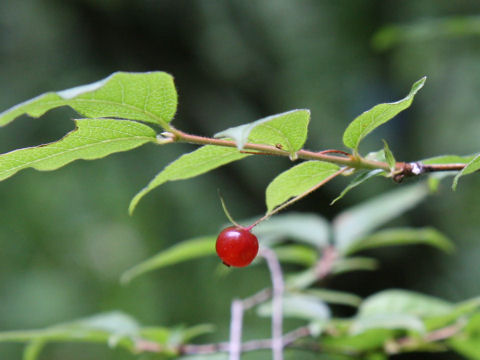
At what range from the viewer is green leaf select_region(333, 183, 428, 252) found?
4.28 ft

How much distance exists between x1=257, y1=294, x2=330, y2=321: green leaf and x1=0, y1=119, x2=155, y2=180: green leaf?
1.89 ft

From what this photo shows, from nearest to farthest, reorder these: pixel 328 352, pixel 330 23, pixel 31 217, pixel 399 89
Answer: pixel 328 352 < pixel 31 217 < pixel 330 23 < pixel 399 89

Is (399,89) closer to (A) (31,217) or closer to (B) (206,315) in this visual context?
(B) (206,315)

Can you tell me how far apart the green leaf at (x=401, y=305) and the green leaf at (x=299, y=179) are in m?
0.53

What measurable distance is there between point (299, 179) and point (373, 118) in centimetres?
9

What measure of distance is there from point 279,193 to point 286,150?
0.06 metres

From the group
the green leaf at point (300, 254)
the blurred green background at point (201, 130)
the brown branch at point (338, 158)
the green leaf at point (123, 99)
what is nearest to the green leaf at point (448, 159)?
the brown branch at point (338, 158)

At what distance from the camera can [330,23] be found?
6.75 ft

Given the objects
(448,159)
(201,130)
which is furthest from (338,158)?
(201,130)

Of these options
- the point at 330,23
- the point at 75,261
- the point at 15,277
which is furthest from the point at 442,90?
the point at 15,277

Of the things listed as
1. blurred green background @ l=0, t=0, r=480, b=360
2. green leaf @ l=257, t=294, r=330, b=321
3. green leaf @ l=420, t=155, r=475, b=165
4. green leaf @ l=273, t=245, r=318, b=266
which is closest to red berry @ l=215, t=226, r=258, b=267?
green leaf @ l=420, t=155, r=475, b=165

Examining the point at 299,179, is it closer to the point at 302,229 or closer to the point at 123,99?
the point at 123,99

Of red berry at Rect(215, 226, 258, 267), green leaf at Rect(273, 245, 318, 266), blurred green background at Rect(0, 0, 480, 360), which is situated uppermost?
blurred green background at Rect(0, 0, 480, 360)

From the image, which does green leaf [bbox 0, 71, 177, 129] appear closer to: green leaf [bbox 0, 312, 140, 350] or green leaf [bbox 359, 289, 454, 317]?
green leaf [bbox 0, 312, 140, 350]
